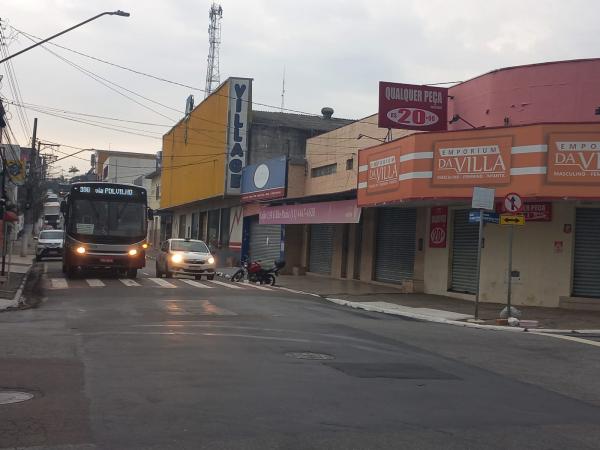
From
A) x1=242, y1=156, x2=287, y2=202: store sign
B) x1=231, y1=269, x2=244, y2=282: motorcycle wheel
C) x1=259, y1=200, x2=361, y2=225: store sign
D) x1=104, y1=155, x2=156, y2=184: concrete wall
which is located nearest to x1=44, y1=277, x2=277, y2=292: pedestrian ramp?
x1=231, y1=269, x2=244, y2=282: motorcycle wheel

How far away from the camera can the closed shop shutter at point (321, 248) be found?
104 feet

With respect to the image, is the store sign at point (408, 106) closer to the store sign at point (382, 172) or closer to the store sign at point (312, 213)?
the store sign at point (382, 172)

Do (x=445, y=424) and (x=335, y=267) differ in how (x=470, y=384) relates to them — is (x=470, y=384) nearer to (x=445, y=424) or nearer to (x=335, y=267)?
(x=445, y=424)

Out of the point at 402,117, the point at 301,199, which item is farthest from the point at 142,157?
the point at 402,117

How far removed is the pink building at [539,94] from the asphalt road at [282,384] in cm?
882

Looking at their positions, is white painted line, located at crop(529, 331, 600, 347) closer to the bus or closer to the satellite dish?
the bus

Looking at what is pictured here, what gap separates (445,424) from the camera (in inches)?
245

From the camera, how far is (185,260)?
2583 centimetres

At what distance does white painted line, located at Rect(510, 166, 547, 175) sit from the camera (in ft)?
58.3

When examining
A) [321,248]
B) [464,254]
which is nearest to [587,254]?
[464,254]

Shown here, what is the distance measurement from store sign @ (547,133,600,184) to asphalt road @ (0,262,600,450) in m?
5.59

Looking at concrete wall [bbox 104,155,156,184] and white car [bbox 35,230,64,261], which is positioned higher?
concrete wall [bbox 104,155,156,184]

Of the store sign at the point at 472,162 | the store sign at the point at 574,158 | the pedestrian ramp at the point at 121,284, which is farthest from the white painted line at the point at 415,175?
the pedestrian ramp at the point at 121,284

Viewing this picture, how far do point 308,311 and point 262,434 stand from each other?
10.4 m
